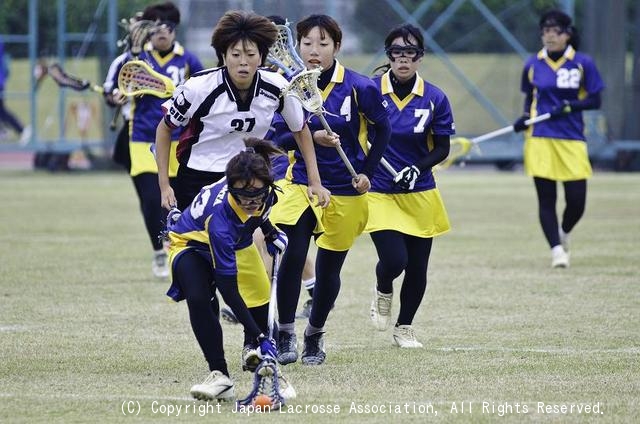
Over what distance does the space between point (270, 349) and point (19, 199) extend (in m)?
12.9

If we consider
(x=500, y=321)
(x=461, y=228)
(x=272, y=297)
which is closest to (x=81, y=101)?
(x=461, y=228)

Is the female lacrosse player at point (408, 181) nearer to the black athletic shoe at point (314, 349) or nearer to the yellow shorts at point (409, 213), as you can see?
the yellow shorts at point (409, 213)

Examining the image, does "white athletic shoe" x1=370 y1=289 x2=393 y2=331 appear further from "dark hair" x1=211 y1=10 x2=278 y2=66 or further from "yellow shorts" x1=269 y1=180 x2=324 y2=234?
"dark hair" x1=211 y1=10 x2=278 y2=66

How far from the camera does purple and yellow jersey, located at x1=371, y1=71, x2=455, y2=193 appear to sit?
770cm

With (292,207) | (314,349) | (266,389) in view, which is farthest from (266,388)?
(292,207)

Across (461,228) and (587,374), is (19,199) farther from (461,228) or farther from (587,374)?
(587,374)

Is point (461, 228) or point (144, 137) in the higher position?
point (144, 137)

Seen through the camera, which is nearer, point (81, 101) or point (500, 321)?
point (500, 321)

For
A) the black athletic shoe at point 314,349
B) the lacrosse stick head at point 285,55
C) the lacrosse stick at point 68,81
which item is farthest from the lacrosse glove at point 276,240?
the lacrosse stick at point 68,81

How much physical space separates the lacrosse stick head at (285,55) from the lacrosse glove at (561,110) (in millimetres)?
4609

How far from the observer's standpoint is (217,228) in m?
5.91

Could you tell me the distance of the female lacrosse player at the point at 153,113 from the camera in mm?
10547

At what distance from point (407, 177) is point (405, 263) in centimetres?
49

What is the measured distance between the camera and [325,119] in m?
7.08
